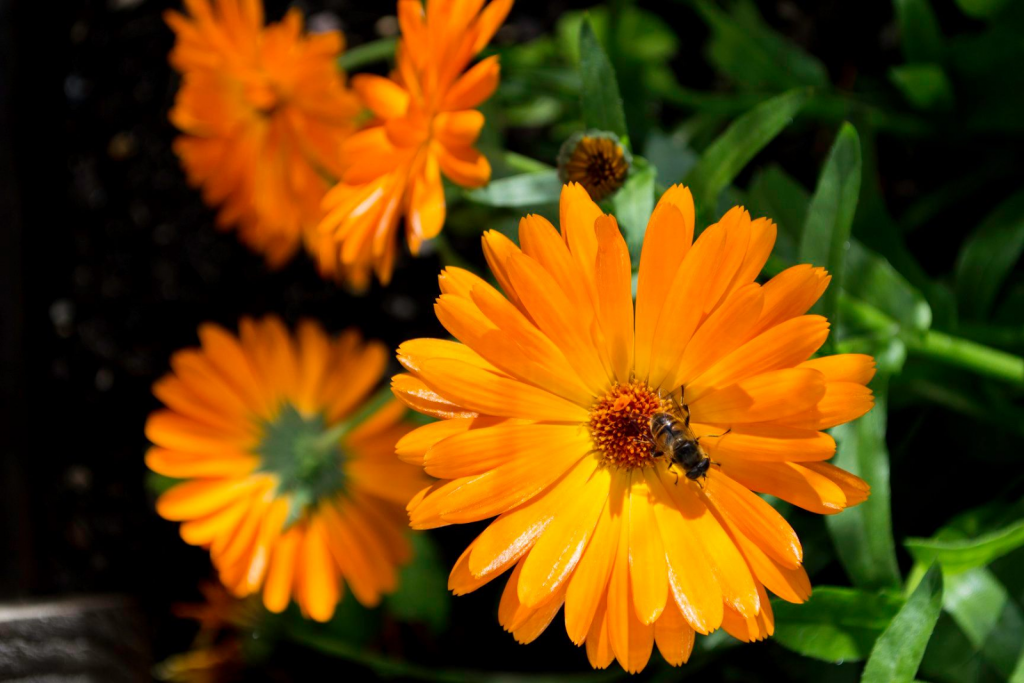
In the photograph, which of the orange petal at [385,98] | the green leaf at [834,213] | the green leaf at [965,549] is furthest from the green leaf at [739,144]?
the green leaf at [965,549]

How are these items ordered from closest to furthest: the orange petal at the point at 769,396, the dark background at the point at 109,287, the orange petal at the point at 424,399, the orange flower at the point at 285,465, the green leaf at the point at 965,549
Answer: the orange petal at the point at 769,396, the orange petal at the point at 424,399, the green leaf at the point at 965,549, the orange flower at the point at 285,465, the dark background at the point at 109,287

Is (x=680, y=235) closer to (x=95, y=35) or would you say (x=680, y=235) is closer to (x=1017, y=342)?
(x=1017, y=342)

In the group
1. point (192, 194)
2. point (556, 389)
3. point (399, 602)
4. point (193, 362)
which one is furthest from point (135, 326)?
point (556, 389)

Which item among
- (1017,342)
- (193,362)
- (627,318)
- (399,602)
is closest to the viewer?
(627,318)

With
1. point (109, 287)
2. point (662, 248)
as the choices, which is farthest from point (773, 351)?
point (109, 287)

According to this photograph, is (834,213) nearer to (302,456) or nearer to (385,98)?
(385,98)

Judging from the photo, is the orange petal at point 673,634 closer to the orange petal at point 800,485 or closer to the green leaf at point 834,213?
the orange petal at point 800,485

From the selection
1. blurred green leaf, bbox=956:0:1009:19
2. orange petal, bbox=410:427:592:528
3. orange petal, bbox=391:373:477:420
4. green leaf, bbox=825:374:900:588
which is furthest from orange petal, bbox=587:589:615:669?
blurred green leaf, bbox=956:0:1009:19
